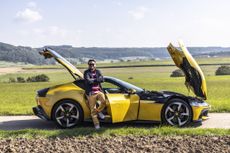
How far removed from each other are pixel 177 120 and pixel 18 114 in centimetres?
591

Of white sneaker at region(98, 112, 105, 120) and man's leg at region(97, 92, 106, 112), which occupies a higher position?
man's leg at region(97, 92, 106, 112)

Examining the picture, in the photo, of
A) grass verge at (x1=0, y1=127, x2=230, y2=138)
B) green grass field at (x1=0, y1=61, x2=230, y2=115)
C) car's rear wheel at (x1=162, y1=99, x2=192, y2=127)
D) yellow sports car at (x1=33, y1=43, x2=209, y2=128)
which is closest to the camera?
grass verge at (x1=0, y1=127, x2=230, y2=138)

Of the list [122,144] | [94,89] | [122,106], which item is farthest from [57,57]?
[122,144]

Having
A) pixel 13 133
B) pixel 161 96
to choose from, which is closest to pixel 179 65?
pixel 161 96

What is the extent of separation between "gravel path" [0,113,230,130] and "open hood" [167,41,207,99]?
32.6 inches

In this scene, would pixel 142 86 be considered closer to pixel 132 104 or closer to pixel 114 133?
pixel 132 104

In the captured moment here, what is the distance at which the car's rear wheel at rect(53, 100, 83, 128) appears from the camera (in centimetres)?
963

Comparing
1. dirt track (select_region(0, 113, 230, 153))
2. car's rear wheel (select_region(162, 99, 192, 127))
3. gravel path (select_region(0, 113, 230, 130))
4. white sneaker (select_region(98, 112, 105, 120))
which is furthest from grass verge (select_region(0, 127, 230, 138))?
gravel path (select_region(0, 113, 230, 130))

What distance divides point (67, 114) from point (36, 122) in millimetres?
1807

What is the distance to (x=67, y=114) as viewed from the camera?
31.8ft

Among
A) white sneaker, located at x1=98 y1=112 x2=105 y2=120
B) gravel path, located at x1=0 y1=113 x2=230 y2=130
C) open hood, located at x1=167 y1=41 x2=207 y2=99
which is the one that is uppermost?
open hood, located at x1=167 y1=41 x2=207 y2=99

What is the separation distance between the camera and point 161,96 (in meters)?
9.66

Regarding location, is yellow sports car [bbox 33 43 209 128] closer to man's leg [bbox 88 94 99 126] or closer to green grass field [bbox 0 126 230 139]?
man's leg [bbox 88 94 99 126]

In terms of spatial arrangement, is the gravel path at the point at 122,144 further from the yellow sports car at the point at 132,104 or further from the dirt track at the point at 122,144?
the yellow sports car at the point at 132,104
